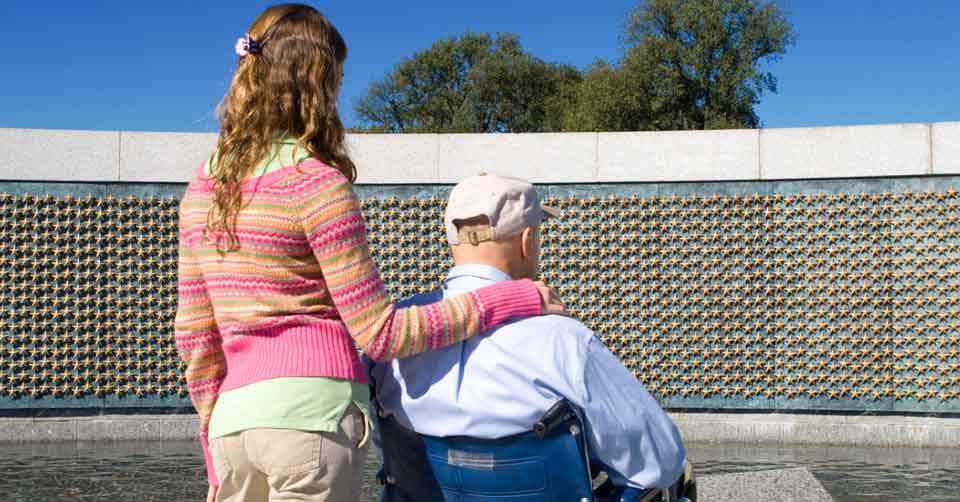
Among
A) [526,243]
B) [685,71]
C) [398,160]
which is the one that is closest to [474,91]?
[685,71]

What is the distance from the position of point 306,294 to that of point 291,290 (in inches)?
1.2

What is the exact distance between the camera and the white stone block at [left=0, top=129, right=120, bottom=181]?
8.78 metres

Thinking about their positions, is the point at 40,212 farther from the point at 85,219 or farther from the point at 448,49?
the point at 448,49

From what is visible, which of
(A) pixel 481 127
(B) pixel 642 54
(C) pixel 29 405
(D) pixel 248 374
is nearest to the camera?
(D) pixel 248 374

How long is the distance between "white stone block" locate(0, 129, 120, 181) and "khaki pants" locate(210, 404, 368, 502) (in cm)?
757

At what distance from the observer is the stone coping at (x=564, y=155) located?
28.1 feet

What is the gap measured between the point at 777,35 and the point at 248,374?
1208 inches

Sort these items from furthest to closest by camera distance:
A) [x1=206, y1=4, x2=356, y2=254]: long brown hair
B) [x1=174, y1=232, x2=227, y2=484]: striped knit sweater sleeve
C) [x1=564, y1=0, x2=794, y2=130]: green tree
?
1. [x1=564, y1=0, x2=794, y2=130]: green tree
2. [x1=174, y1=232, x2=227, y2=484]: striped knit sweater sleeve
3. [x1=206, y1=4, x2=356, y2=254]: long brown hair

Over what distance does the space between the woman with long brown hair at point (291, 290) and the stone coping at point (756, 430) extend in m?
6.61

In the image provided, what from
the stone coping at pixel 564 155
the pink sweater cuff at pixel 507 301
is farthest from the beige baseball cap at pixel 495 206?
the stone coping at pixel 564 155

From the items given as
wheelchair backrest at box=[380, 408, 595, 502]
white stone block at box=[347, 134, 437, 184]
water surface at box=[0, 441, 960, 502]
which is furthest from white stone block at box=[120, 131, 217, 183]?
wheelchair backrest at box=[380, 408, 595, 502]

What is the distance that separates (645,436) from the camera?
2.12 metres

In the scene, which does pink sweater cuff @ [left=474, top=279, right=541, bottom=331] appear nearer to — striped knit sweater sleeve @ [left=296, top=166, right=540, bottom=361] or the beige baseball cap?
striped knit sweater sleeve @ [left=296, top=166, right=540, bottom=361]

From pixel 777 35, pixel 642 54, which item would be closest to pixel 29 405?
pixel 642 54
